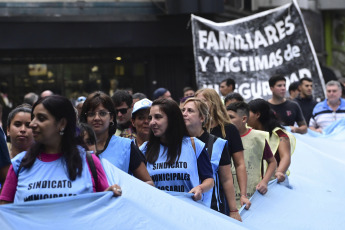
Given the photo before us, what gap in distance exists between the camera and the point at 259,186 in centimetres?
789

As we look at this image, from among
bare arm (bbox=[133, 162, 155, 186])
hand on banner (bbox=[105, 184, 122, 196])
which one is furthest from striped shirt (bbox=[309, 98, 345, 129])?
hand on banner (bbox=[105, 184, 122, 196])

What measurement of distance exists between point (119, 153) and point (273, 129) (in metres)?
3.14

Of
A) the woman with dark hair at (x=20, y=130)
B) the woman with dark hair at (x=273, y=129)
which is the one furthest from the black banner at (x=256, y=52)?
the woman with dark hair at (x=20, y=130)

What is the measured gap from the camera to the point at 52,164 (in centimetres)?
475

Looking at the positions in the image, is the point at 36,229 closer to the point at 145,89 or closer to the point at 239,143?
the point at 239,143

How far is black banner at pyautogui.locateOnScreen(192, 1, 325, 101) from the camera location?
15.0m

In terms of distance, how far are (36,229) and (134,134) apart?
3.21m

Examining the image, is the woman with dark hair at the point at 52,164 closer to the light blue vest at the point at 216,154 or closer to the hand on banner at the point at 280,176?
the light blue vest at the point at 216,154

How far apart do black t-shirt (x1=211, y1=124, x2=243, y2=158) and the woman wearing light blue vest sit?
47 cm

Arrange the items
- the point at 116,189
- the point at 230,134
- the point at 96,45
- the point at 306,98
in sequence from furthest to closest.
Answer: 1. the point at 96,45
2. the point at 306,98
3. the point at 230,134
4. the point at 116,189

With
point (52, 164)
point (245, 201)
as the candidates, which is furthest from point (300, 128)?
point (52, 164)

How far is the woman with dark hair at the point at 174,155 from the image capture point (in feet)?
20.0

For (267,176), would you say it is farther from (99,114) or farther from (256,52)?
(256,52)

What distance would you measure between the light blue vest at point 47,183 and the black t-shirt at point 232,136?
105 inches
